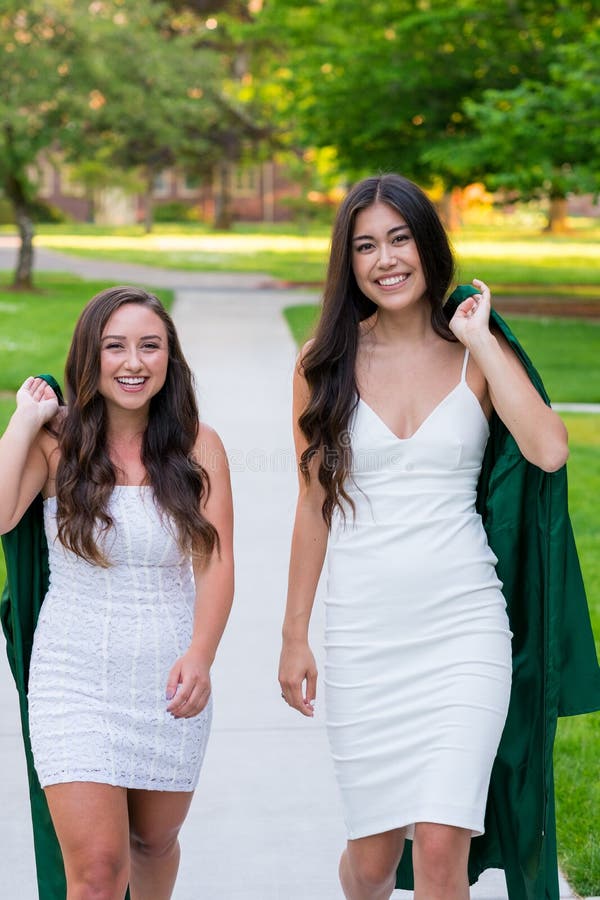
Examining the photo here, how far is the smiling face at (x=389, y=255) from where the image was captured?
348 cm

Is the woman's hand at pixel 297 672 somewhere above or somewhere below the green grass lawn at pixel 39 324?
above

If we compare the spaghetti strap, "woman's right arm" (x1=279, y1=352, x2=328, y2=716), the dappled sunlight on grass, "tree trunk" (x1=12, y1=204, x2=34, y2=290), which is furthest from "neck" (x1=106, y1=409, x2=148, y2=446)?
the dappled sunlight on grass

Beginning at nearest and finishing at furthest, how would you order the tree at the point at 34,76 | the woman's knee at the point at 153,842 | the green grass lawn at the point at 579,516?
the woman's knee at the point at 153,842 < the green grass lawn at the point at 579,516 < the tree at the point at 34,76

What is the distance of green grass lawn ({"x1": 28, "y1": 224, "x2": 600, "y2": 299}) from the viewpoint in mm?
32406

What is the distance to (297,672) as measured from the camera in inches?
141

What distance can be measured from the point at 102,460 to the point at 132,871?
100 centimetres

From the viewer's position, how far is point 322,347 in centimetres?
357

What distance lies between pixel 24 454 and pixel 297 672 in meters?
0.86

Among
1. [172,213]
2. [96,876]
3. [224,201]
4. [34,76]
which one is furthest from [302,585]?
[172,213]

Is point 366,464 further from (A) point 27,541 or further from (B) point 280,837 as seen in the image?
(B) point 280,837

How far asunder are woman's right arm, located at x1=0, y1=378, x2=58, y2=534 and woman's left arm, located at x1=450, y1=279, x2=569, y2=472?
39.3 inches

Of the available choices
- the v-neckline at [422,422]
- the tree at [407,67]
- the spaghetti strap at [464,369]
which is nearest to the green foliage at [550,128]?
the tree at [407,67]

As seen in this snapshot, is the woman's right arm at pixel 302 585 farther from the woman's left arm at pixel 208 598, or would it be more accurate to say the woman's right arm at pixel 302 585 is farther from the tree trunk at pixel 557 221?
the tree trunk at pixel 557 221

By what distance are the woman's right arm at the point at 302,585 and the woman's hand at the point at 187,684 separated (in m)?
0.34
